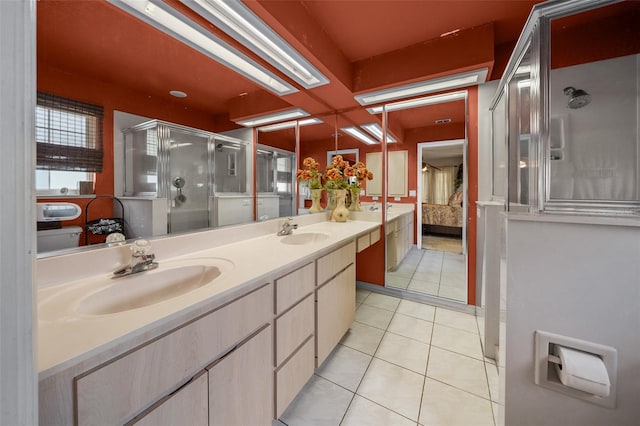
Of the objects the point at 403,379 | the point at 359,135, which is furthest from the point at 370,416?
the point at 359,135

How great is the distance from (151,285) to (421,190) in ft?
12.0

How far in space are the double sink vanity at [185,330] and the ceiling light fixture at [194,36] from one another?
1047 millimetres

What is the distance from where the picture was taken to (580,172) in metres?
1.66

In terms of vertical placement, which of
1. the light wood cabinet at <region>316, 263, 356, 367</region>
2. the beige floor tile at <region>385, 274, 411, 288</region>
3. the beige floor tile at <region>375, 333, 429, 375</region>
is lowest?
the beige floor tile at <region>375, 333, 429, 375</region>

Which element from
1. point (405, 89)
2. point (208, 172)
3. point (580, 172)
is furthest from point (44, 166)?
point (580, 172)

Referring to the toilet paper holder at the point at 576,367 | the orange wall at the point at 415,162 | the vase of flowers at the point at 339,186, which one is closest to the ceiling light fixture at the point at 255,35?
the orange wall at the point at 415,162

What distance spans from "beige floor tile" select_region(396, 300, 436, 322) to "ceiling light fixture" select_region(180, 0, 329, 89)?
240 cm

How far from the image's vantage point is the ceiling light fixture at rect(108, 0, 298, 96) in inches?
40.8

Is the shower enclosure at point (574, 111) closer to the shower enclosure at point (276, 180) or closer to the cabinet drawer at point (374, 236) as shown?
the cabinet drawer at point (374, 236)

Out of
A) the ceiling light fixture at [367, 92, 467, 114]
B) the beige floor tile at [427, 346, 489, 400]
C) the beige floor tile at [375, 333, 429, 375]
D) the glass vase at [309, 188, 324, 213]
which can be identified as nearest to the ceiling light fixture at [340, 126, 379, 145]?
the ceiling light fixture at [367, 92, 467, 114]

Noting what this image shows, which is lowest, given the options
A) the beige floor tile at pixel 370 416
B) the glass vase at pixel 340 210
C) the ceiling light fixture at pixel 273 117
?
the beige floor tile at pixel 370 416

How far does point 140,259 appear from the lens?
3.16ft

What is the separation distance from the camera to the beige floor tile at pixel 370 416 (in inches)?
45.9

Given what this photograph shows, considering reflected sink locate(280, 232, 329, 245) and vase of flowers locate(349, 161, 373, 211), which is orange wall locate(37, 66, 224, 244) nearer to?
reflected sink locate(280, 232, 329, 245)
